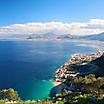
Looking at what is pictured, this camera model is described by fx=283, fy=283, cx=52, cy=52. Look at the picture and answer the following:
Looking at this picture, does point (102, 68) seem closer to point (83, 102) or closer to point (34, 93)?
point (34, 93)

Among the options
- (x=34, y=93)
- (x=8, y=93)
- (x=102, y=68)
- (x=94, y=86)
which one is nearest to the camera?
(x=94, y=86)

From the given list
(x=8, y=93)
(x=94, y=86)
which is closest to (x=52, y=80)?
(x=8, y=93)

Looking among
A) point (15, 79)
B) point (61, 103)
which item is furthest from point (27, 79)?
point (61, 103)

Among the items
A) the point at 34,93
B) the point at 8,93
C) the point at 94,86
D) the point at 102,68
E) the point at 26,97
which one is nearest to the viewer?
the point at 94,86

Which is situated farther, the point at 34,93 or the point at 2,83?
the point at 2,83

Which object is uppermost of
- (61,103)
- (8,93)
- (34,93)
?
(61,103)

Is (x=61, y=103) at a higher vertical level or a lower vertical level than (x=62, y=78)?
higher

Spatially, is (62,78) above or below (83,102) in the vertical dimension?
below

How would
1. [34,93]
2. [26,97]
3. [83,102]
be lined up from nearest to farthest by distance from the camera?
[83,102]
[26,97]
[34,93]

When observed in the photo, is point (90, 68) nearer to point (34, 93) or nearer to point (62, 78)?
point (62, 78)
